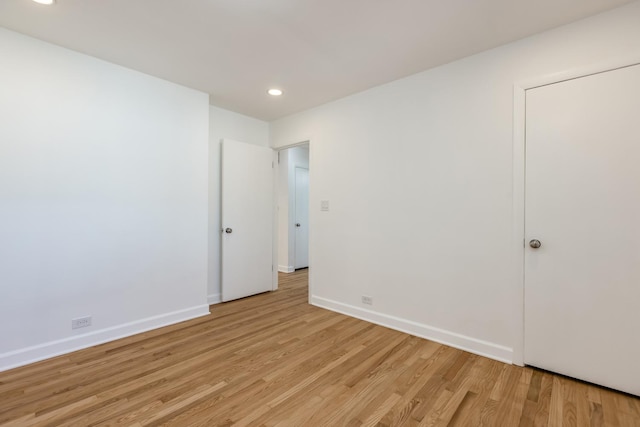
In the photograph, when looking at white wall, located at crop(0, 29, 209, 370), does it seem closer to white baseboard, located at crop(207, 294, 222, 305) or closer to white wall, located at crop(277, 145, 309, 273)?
white baseboard, located at crop(207, 294, 222, 305)

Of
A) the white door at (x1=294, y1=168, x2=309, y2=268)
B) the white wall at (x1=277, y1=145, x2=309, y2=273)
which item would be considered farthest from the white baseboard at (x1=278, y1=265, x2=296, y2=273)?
the white door at (x1=294, y1=168, x2=309, y2=268)

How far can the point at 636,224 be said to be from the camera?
1830 mm

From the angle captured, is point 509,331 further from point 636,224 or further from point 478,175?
point 478,175

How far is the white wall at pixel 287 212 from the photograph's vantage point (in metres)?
5.57

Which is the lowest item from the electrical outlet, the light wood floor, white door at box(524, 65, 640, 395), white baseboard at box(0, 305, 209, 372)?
the light wood floor

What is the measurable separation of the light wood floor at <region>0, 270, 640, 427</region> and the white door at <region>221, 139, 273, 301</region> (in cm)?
116

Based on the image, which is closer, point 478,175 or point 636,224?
point 636,224

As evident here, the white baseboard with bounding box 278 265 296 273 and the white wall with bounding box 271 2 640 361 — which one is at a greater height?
the white wall with bounding box 271 2 640 361

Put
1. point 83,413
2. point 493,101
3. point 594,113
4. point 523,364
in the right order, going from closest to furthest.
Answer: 1. point 83,413
2. point 594,113
3. point 523,364
4. point 493,101

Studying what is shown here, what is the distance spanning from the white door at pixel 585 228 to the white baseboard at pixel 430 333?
0.65 ft

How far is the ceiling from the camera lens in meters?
1.90

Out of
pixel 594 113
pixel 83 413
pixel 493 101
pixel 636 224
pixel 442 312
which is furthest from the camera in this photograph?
pixel 442 312

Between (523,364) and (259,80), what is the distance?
11.1ft

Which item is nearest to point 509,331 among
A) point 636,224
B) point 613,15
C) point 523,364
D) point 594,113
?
point 523,364
